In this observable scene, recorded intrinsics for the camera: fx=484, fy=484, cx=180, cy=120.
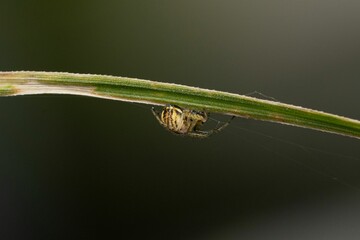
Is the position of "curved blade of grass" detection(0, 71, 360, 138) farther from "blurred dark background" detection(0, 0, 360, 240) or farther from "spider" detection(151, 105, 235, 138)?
"blurred dark background" detection(0, 0, 360, 240)

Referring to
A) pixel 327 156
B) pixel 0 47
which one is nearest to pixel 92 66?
pixel 0 47

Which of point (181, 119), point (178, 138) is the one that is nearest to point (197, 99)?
point (181, 119)

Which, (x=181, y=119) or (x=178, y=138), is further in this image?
(x=178, y=138)

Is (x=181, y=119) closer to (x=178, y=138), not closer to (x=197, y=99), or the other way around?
(x=197, y=99)

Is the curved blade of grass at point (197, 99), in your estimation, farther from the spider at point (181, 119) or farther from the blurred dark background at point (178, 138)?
the blurred dark background at point (178, 138)

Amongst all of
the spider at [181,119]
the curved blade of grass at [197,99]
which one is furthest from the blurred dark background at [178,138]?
the curved blade of grass at [197,99]

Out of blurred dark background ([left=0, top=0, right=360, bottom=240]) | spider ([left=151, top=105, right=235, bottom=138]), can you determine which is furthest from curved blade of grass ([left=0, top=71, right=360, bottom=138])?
blurred dark background ([left=0, top=0, right=360, bottom=240])

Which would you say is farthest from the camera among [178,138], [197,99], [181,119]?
[178,138]
